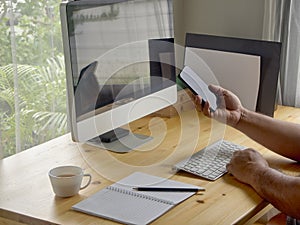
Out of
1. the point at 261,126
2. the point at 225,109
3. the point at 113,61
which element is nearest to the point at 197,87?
the point at 225,109

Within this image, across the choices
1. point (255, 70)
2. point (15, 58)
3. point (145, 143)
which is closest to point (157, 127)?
point (145, 143)

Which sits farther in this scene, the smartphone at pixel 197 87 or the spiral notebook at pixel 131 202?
the smartphone at pixel 197 87

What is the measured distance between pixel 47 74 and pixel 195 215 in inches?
49.9

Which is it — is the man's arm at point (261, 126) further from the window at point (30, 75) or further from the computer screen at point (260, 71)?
the window at point (30, 75)

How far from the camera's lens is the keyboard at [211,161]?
1733 millimetres

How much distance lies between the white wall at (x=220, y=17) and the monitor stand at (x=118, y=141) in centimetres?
100

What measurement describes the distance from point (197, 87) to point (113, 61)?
1.22 ft

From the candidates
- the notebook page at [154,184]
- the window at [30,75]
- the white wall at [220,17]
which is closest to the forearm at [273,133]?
the notebook page at [154,184]

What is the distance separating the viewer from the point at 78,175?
1.56 meters

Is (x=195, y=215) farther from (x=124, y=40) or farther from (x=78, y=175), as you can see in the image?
(x=124, y=40)

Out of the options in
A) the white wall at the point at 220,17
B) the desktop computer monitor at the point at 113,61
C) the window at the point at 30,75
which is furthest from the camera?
the white wall at the point at 220,17

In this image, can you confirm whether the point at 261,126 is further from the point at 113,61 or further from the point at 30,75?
the point at 30,75

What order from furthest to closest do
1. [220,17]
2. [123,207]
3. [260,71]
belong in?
[220,17] → [260,71] → [123,207]

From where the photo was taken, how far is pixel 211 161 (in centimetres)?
183
